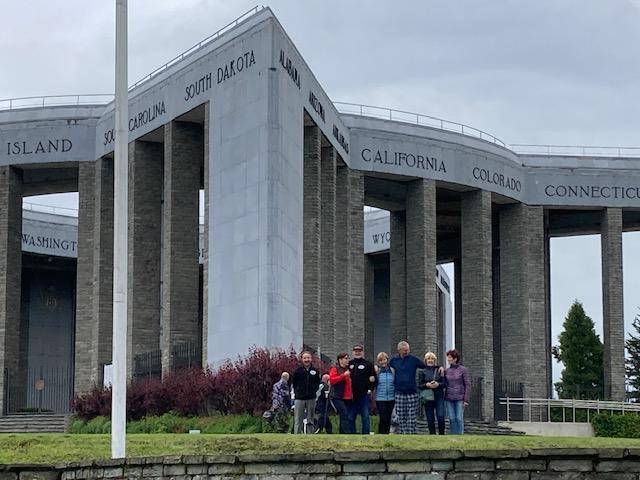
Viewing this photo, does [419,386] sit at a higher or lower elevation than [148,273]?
lower

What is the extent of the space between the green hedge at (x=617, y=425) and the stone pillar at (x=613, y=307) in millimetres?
14255

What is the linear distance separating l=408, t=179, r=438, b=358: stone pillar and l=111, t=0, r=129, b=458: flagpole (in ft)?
108

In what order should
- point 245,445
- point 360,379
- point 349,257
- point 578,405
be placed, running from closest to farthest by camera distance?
point 245,445
point 360,379
point 578,405
point 349,257

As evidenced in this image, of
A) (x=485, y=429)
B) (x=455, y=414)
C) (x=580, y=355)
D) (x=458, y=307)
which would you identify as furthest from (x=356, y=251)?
(x=455, y=414)

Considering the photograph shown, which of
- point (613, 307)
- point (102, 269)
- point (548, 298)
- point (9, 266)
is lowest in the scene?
point (613, 307)

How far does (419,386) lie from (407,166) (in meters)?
27.5

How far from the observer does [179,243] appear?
42.4 meters

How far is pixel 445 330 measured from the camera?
74250 millimetres

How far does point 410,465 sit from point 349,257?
3434 centimetres

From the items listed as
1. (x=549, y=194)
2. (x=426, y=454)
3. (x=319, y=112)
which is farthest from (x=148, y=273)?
(x=426, y=454)

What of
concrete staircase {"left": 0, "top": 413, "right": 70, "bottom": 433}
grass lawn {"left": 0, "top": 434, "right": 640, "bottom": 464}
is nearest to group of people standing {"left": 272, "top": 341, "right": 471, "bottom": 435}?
grass lawn {"left": 0, "top": 434, "right": 640, "bottom": 464}

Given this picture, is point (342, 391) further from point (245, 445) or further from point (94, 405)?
point (94, 405)

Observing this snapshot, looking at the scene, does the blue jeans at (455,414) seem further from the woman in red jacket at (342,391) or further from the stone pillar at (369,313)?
the stone pillar at (369,313)

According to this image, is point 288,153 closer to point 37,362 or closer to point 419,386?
point 419,386
